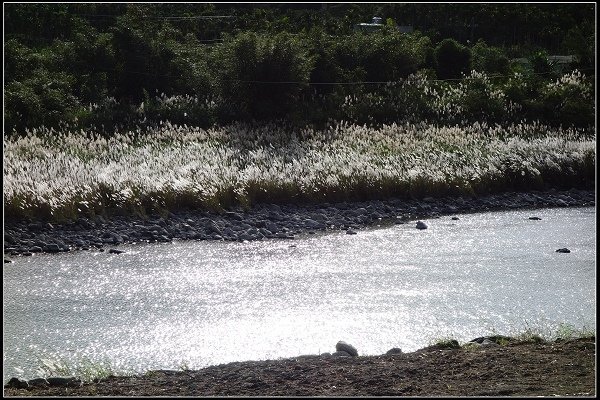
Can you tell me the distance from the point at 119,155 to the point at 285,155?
3602mm

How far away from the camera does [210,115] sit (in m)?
24.8

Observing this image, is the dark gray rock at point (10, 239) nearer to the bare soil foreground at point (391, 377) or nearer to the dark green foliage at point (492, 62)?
the bare soil foreground at point (391, 377)

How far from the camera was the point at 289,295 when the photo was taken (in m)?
10.8

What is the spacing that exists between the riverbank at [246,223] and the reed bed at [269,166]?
341 millimetres

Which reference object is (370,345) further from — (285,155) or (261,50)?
(261,50)

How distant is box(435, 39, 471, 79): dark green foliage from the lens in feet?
101

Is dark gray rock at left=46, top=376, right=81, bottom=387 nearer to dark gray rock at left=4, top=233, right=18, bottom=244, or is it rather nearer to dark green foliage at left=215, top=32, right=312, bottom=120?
dark gray rock at left=4, top=233, right=18, bottom=244

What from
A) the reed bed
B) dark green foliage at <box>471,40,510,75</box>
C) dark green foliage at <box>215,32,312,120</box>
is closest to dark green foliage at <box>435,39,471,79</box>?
dark green foliage at <box>471,40,510,75</box>

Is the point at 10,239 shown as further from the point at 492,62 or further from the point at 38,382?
the point at 492,62

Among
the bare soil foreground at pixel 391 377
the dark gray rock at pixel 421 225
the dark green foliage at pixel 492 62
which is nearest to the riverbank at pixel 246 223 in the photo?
the dark gray rock at pixel 421 225

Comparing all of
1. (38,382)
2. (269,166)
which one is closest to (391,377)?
(38,382)

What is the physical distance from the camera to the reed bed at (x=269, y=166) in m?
15.7

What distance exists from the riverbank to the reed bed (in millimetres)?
341

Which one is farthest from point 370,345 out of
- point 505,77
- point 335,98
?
point 505,77
